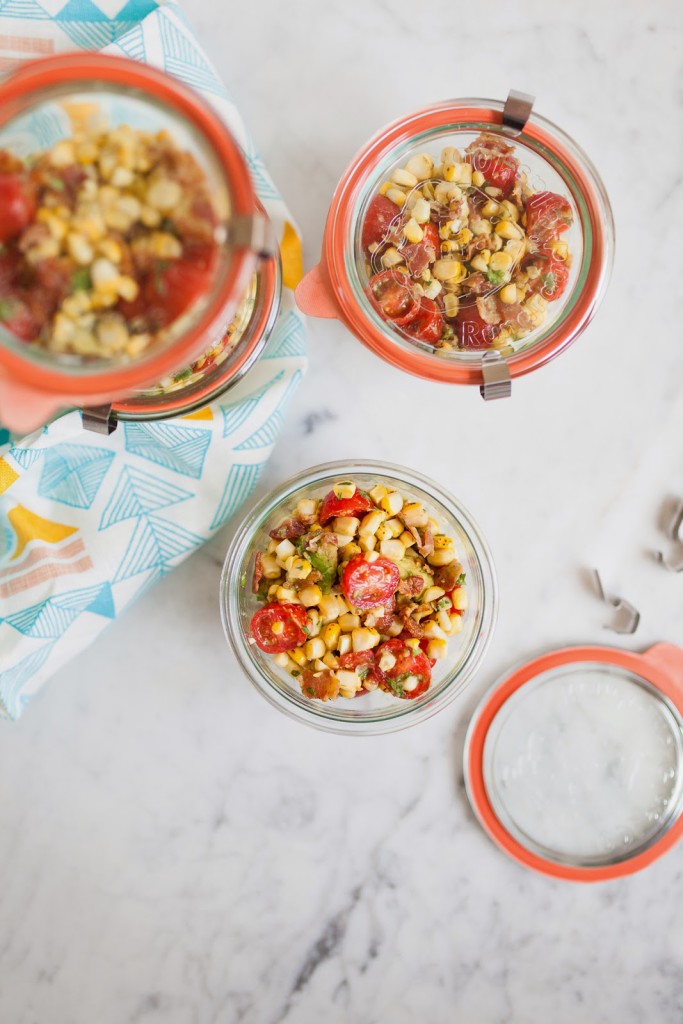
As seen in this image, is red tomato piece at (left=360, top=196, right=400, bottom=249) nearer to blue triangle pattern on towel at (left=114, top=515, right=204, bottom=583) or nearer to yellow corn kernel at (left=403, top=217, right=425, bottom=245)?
yellow corn kernel at (left=403, top=217, right=425, bottom=245)

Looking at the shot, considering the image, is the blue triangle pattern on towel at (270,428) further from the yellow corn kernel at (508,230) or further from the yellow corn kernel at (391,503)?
the yellow corn kernel at (508,230)

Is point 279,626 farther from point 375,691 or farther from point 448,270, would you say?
point 448,270

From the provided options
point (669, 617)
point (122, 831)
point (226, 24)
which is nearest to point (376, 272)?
point (226, 24)

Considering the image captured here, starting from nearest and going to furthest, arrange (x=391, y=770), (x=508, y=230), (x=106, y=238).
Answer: (x=106, y=238) → (x=508, y=230) → (x=391, y=770)

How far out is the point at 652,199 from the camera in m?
1.04

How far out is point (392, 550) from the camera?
2.92 feet

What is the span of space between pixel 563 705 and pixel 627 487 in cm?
30

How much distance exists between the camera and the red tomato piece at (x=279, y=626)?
0.88 meters

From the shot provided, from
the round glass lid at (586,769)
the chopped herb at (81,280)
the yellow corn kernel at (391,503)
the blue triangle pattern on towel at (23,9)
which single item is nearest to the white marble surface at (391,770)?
the round glass lid at (586,769)

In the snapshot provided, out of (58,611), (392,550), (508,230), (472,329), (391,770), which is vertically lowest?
(391,770)

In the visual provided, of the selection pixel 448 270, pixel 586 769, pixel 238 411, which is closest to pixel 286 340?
pixel 238 411

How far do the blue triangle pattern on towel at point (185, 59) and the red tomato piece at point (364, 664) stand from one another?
2.12ft

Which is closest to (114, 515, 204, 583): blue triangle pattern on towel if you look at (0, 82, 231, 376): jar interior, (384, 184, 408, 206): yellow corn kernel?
(0, 82, 231, 376): jar interior

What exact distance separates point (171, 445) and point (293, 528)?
0.18 meters
